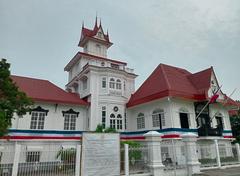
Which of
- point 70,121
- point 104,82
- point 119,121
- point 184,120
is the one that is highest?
point 104,82

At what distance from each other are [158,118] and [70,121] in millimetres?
8047

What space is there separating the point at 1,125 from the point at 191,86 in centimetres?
1595

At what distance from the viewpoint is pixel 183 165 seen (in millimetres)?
10664

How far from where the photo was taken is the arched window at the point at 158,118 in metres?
16.4

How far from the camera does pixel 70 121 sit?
17625 millimetres

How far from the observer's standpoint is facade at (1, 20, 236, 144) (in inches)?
625

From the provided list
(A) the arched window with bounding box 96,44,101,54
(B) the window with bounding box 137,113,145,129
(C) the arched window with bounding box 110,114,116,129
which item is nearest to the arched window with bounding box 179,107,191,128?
(B) the window with bounding box 137,113,145,129

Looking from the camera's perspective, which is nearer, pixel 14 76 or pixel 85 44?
pixel 14 76

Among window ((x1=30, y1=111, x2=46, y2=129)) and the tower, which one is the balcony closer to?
the tower

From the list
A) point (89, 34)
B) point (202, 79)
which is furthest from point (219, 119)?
point (89, 34)

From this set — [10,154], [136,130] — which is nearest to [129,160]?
[10,154]

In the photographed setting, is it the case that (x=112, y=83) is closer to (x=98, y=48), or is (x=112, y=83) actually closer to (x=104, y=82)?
(x=104, y=82)

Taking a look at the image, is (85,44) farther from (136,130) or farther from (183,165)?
(183,165)

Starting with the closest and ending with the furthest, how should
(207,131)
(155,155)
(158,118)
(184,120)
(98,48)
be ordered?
(155,155) → (207,131) → (184,120) → (158,118) → (98,48)
